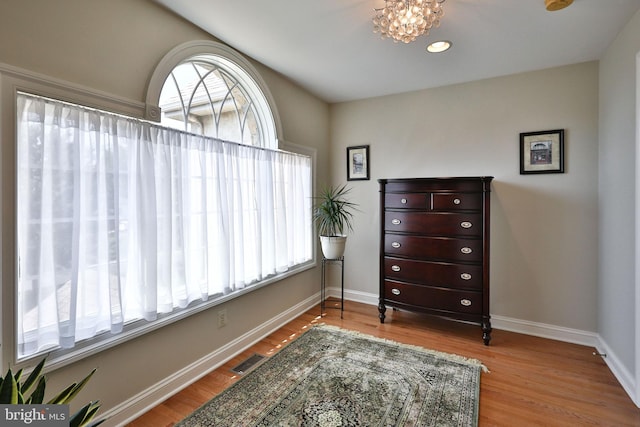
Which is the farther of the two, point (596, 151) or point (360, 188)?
point (360, 188)

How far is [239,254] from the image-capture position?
2.49 metres

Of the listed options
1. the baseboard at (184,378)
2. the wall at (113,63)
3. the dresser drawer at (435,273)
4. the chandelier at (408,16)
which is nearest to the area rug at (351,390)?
the baseboard at (184,378)

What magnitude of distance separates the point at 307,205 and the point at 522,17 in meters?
2.41

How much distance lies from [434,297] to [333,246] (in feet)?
3.63

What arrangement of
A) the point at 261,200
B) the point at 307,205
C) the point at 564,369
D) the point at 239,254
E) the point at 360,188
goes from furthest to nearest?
1. the point at 360,188
2. the point at 307,205
3. the point at 261,200
4. the point at 239,254
5. the point at 564,369

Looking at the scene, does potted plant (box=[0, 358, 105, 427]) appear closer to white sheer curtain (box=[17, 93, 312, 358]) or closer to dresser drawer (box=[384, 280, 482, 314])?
white sheer curtain (box=[17, 93, 312, 358])

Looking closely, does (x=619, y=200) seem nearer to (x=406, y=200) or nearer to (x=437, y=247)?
(x=437, y=247)

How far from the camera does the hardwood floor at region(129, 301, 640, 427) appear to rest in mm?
1791

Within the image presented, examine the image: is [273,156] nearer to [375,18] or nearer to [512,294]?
[375,18]

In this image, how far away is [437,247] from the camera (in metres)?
2.80

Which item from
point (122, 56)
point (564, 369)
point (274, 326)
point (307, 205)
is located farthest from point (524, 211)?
point (122, 56)

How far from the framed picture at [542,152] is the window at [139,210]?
2428 mm

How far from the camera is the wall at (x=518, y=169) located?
8.75 feet

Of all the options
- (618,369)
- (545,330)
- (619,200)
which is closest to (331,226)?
(545,330)
